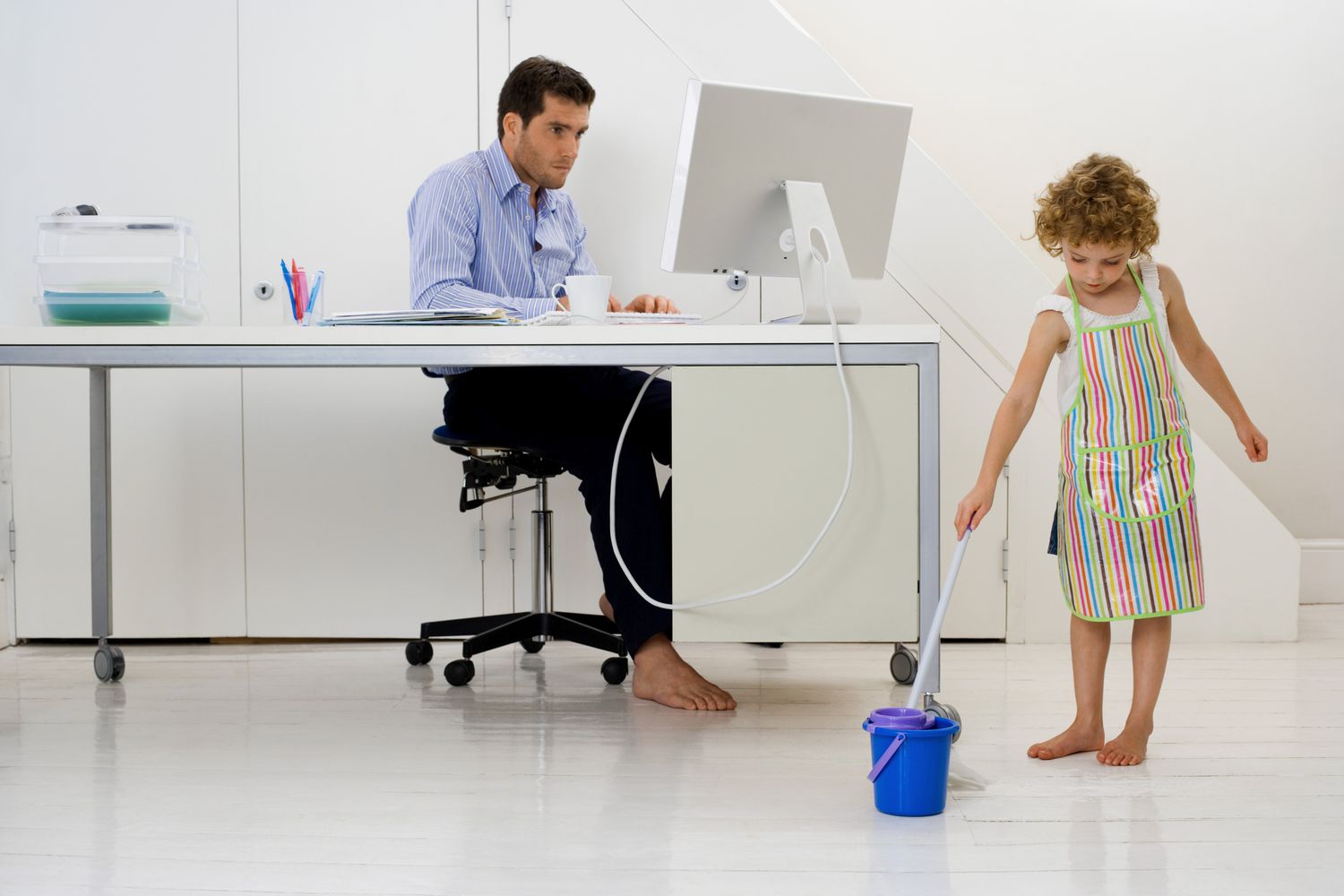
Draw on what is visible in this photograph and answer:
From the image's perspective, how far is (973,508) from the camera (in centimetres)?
171

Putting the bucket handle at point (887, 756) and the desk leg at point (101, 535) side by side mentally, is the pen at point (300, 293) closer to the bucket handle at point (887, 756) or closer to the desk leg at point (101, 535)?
the desk leg at point (101, 535)

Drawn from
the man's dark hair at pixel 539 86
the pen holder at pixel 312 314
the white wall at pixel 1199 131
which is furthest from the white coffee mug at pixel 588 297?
A: the white wall at pixel 1199 131

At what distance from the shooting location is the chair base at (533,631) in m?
2.49

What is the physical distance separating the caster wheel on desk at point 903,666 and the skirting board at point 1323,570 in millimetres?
1800

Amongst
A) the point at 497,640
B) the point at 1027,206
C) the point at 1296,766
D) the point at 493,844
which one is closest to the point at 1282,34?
the point at 1027,206

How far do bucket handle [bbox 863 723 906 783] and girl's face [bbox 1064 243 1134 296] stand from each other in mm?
771

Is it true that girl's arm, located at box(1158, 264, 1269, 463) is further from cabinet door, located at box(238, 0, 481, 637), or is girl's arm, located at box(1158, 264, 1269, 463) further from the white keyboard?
cabinet door, located at box(238, 0, 481, 637)

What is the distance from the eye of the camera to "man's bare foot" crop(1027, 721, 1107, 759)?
1913 millimetres

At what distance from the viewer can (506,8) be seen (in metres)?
2.92

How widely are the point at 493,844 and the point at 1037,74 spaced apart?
3.03m

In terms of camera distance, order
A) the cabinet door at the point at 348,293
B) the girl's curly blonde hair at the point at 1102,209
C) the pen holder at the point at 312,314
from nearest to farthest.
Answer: the girl's curly blonde hair at the point at 1102,209, the pen holder at the point at 312,314, the cabinet door at the point at 348,293

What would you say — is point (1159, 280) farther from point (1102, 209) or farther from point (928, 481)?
point (928, 481)

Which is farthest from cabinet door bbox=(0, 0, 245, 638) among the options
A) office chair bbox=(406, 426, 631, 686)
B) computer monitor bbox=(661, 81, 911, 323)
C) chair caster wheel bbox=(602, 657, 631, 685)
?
computer monitor bbox=(661, 81, 911, 323)

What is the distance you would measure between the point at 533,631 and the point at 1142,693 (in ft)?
3.96
